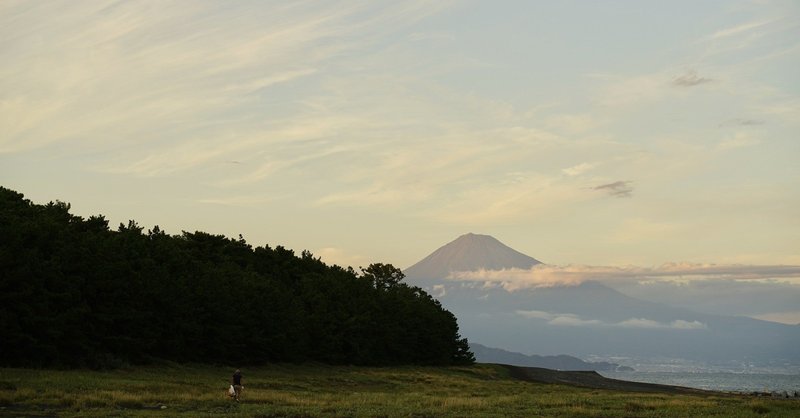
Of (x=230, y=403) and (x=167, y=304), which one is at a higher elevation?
(x=167, y=304)

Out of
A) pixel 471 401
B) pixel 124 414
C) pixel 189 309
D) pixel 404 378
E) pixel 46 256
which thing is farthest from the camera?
pixel 404 378

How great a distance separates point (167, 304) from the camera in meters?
82.1

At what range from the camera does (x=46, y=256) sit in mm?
69750

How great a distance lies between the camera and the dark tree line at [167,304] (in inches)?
2539

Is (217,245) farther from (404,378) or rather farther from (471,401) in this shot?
(471,401)

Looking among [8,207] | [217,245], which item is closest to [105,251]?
[8,207]

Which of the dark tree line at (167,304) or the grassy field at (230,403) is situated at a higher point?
the dark tree line at (167,304)

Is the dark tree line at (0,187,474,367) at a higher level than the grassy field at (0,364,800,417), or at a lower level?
higher

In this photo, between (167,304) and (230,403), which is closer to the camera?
(230,403)

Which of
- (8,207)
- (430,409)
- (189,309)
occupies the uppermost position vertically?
(8,207)

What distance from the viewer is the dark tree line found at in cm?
6450

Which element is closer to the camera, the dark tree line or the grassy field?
the grassy field

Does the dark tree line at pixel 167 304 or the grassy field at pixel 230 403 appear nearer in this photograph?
the grassy field at pixel 230 403

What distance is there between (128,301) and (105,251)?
15.9ft
